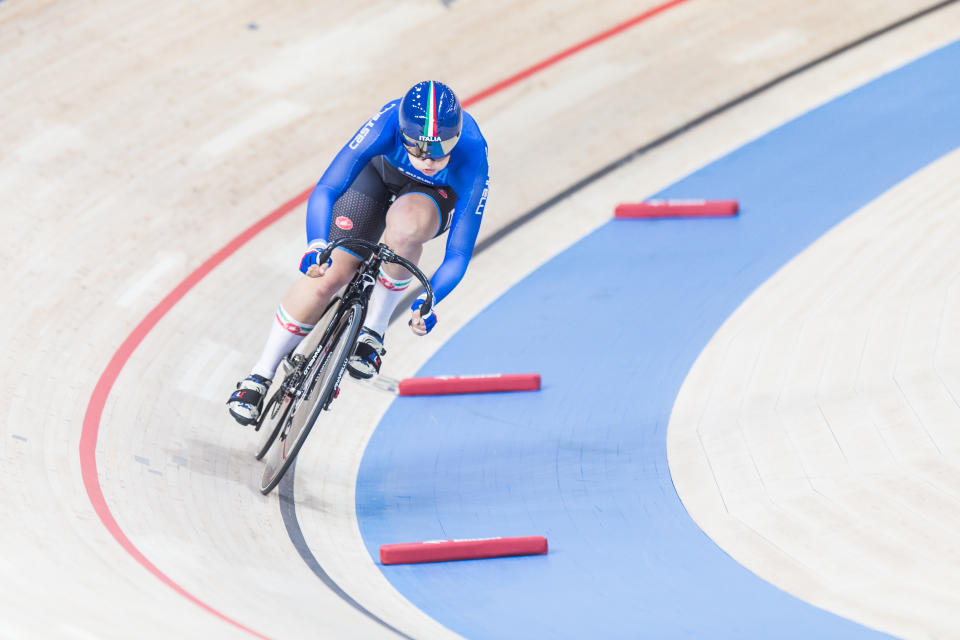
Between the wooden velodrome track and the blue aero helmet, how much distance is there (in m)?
1.35

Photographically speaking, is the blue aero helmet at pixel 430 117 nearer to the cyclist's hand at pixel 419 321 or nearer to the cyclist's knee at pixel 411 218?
the cyclist's knee at pixel 411 218

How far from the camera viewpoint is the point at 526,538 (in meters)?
3.80

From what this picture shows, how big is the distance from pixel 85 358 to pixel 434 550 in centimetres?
166

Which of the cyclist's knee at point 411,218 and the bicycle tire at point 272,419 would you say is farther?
the bicycle tire at point 272,419

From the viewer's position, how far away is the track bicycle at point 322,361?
11.9 ft

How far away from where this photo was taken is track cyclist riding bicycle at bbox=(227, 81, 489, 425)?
12.1 ft

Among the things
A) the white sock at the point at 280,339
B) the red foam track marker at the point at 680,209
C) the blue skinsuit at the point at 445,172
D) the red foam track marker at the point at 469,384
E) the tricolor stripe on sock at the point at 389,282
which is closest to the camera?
the blue skinsuit at the point at 445,172

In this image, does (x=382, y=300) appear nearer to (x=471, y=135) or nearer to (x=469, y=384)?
(x=471, y=135)

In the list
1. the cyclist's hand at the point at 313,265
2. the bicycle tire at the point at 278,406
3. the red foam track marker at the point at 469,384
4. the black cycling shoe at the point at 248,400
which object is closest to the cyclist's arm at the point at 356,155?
the cyclist's hand at the point at 313,265

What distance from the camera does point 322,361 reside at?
12.5 ft

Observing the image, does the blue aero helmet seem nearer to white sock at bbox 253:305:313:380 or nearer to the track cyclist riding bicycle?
the track cyclist riding bicycle

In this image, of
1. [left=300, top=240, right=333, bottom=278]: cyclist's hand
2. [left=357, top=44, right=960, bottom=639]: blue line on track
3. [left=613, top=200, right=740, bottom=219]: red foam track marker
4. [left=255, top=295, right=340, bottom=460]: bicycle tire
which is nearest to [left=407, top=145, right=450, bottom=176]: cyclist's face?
[left=300, top=240, right=333, bottom=278]: cyclist's hand

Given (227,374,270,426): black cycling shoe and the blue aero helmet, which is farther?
(227,374,270,426): black cycling shoe

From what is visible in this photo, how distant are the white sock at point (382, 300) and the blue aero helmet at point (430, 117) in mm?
545
